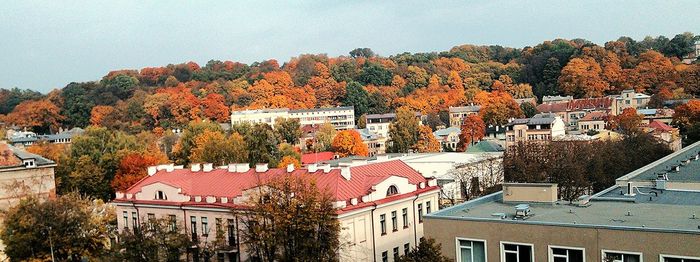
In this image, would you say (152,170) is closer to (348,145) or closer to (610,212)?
(610,212)

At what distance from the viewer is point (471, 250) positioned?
734 inches

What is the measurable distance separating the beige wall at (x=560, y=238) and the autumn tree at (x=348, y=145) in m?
57.0

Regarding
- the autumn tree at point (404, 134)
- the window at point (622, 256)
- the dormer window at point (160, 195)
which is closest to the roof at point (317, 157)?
the autumn tree at point (404, 134)

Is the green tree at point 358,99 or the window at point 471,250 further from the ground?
the green tree at point 358,99

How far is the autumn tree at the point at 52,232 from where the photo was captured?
29172 mm

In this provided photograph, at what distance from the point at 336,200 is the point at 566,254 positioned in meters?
12.4

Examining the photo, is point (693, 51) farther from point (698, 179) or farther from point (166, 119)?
point (698, 179)

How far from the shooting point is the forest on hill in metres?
106

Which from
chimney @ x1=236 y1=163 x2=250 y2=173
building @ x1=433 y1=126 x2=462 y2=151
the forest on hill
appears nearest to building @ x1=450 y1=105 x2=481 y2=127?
the forest on hill

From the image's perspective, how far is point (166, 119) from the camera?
105062mm

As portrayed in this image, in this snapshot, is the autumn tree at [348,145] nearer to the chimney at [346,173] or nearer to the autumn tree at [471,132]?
the autumn tree at [471,132]

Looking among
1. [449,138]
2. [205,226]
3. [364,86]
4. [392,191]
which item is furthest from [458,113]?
[205,226]

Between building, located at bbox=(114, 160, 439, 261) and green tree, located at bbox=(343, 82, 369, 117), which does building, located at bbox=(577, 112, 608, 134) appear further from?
building, located at bbox=(114, 160, 439, 261)

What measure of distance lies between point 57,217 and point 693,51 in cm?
12968
